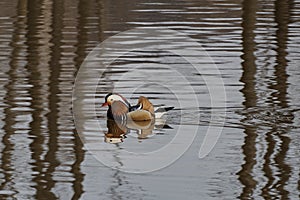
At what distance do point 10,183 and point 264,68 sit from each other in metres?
6.84

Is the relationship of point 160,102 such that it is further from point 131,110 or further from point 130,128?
point 130,128

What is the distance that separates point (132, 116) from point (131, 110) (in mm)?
61

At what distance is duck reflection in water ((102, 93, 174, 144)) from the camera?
11875 mm

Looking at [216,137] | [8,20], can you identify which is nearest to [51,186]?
[216,137]

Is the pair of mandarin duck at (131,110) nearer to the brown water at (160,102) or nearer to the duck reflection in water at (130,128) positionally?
the duck reflection in water at (130,128)

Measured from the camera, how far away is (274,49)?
17438 millimetres

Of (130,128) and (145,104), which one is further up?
(145,104)

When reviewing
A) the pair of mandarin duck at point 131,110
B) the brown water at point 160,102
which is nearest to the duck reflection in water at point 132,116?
the pair of mandarin duck at point 131,110

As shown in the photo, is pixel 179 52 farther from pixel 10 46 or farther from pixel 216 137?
pixel 216 137

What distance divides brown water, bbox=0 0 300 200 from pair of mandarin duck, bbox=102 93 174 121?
21cm

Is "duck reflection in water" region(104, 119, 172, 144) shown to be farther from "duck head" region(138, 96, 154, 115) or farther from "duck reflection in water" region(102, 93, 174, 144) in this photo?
"duck head" region(138, 96, 154, 115)

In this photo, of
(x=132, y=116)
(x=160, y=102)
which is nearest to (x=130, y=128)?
(x=132, y=116)

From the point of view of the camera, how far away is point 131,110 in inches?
478

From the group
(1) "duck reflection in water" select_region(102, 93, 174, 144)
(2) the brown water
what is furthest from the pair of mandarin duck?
(2) the brown water
